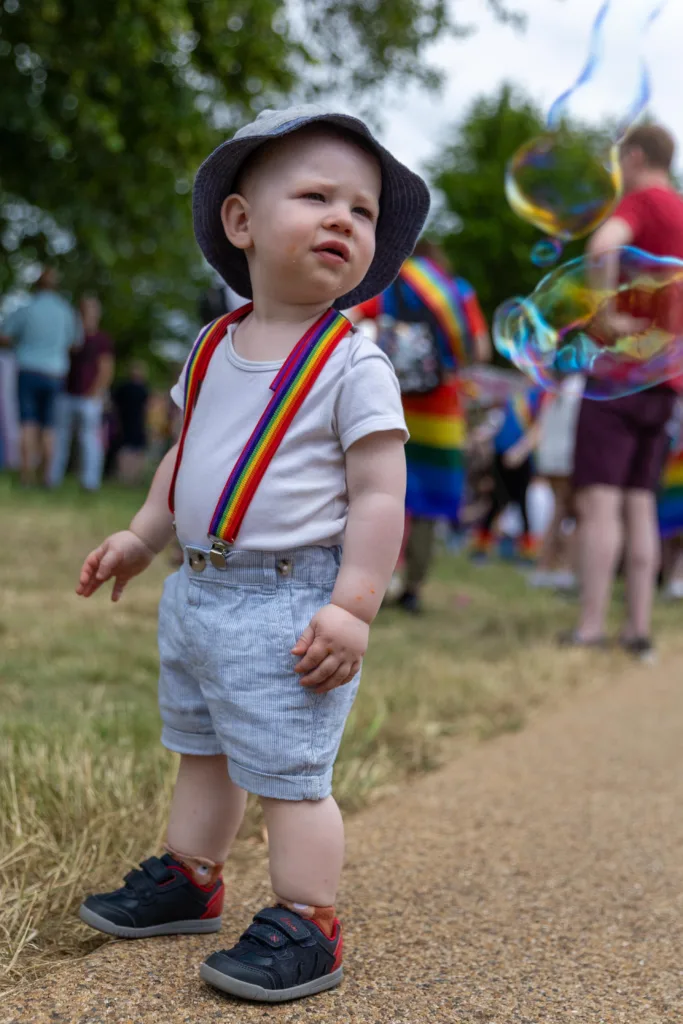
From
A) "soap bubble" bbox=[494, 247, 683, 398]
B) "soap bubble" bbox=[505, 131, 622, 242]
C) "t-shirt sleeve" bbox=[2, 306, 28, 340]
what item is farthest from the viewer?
"t-shirt sleeve" bbox=[2, 306, 28, 340]

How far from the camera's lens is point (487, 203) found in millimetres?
32500

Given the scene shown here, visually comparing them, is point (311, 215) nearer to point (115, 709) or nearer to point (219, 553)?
point (219, 553)

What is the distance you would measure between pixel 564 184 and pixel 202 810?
2.45 metres

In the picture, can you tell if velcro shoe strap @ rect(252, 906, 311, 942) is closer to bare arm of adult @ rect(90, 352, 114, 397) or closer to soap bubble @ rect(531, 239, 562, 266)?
soap bubble @ rect(531, 239, 562, 266)

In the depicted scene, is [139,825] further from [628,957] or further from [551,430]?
[551,430]

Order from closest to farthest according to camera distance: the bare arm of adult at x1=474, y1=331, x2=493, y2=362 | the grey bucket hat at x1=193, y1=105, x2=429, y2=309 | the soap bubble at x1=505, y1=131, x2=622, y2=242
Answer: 1. the grey bucket hat at x1=193, y1=105, x2=429, y2=309
2. the soap bubble at x1=505, y1=131, x2=622, y2=242
3. the bare arm of adult at x1=474, y1=331, x2=493, y2=362

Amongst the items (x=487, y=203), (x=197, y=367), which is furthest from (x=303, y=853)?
(x=487, y=203)

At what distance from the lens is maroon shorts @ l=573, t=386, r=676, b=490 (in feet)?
15.2

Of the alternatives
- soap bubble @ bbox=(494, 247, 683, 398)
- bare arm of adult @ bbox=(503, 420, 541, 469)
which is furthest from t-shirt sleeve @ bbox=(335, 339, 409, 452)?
bare arm of adult @ bbox=(503, 420, 541, 469)

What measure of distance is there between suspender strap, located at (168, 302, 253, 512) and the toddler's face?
0.13 m

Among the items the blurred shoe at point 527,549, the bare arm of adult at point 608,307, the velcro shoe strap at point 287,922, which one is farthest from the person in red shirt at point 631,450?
the blurred shoe at point 527,549

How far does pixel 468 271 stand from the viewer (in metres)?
32.6

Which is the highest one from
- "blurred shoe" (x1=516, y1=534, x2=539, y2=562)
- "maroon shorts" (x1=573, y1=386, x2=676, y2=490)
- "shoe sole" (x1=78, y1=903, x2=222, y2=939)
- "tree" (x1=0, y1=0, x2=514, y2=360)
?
"tree" (x1=0, y1=0, x2=514, y2=360)

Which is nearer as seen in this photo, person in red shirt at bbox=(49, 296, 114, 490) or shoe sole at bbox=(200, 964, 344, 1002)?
shoe sole at bbox=(200, 964, 344, 1002)
